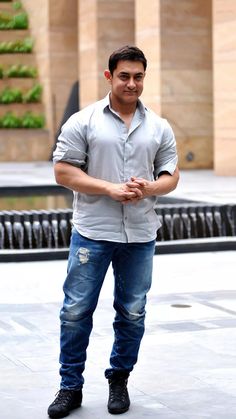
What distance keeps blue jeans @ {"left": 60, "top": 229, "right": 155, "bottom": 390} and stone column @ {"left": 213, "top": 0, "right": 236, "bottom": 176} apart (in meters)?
18.4

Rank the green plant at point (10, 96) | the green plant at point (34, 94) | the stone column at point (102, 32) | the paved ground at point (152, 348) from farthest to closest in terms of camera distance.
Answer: the green plant at point (34, 94) → the green plant at point (10, 96) → the stone column at point (102, 32) → the paved ground at point (152, 348)

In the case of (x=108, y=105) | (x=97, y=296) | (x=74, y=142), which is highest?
(x=108, y=105)

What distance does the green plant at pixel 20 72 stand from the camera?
36250mm

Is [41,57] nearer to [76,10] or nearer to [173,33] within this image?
[76,10]

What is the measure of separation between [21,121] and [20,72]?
191 cm

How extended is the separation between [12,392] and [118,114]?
181 cm

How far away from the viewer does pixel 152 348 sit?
25.0 ft

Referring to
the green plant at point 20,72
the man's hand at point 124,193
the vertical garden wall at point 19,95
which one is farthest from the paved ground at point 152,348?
the green plant at point 20,72

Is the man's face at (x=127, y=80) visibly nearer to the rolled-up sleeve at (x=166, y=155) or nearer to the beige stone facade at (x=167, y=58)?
the rolled-up sleeve at (x=166, y=155)

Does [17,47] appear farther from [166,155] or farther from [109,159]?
[109,159]

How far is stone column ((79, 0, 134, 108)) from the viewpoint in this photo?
30938 millimetres

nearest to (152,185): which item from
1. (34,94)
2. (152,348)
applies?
(152,348)

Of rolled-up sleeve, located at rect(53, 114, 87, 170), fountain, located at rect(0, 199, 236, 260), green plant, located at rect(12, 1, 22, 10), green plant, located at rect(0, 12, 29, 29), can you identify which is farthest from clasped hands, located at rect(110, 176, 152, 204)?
green plant, located at rect(12, 1, 22, 10)

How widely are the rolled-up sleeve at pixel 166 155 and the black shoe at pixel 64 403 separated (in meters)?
1.34
